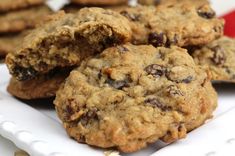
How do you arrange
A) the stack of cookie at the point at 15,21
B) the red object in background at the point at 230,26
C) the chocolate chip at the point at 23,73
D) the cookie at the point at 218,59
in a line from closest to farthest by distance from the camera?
the chocolate chip at the point at 23,73 < the cookie at the point at 218,59 < the red object in background at the point at 230,26 < the stack of cookie at the point at 15,21

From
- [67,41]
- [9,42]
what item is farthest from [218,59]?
[9,42]

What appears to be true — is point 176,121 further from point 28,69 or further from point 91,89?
point 28,69

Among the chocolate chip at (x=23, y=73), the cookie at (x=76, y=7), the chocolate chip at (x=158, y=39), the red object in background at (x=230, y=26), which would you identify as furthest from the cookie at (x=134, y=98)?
the cookie at (x=76, y=7)

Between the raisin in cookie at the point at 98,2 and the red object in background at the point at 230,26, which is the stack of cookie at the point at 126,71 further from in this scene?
the raisin in cookie at the point at 98,2

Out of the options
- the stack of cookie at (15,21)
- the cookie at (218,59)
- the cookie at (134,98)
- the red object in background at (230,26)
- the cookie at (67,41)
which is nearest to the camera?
the cookie at (134,98)

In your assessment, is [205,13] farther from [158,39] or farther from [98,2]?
[98,2]

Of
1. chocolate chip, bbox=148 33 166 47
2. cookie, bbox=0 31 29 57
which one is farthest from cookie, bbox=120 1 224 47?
cookie, bbox=0 31 29 57

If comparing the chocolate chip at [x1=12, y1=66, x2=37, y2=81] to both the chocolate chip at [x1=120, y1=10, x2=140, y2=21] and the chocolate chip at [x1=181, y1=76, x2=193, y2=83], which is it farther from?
the chocolate chip at [x1=181, y1=76, x2=193, y2=83]
